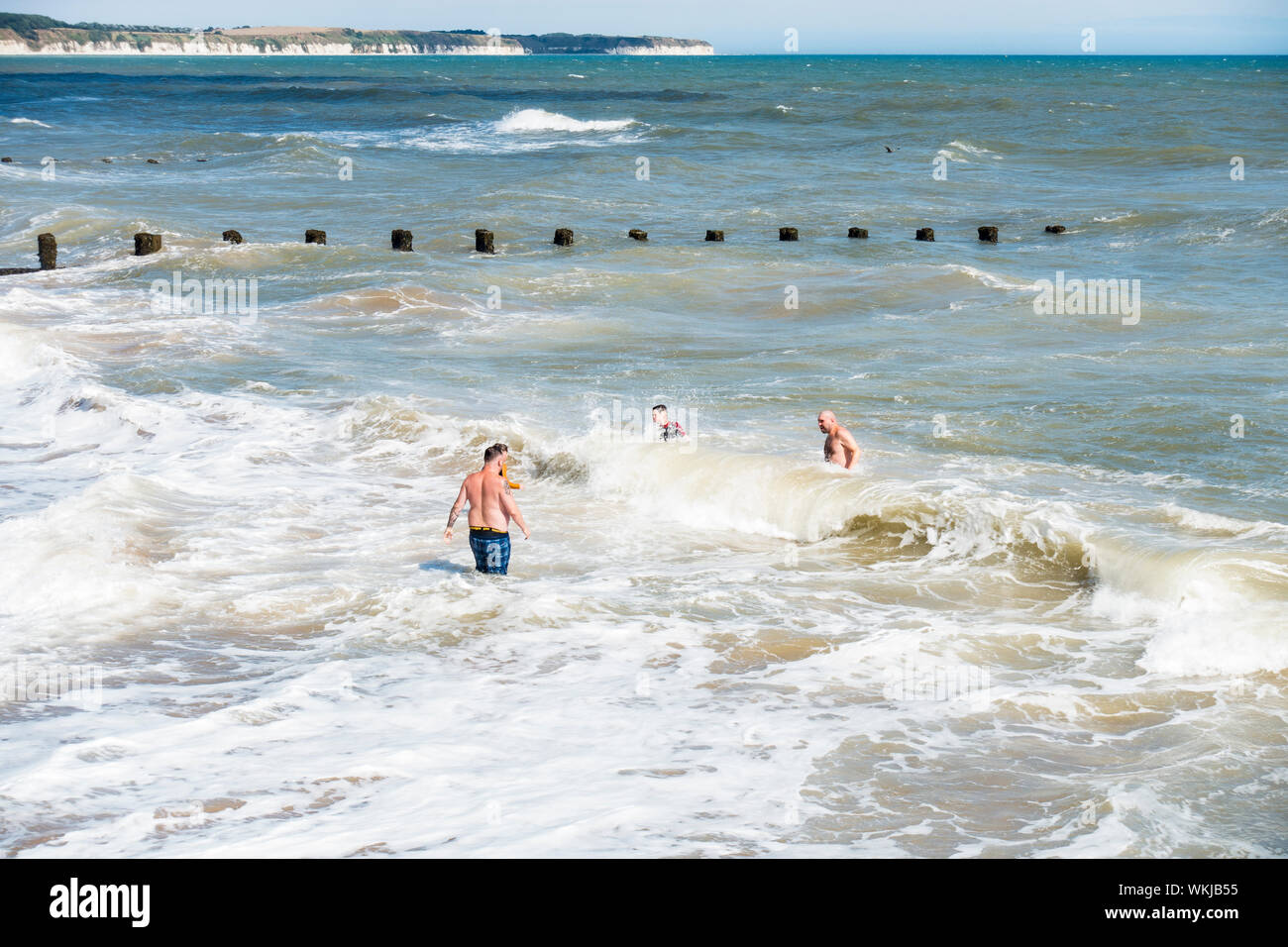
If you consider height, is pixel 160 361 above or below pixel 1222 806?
above

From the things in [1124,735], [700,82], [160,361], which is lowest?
[1124,735]

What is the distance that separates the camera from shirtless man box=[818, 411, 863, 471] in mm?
12383

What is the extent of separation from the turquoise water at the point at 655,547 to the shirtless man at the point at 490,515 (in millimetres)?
206

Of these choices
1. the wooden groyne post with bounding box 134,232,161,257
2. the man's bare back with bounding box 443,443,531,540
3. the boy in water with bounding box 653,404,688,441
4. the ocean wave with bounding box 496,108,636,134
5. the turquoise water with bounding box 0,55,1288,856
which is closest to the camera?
the turquoise water with bounding box 0,55,1288,856

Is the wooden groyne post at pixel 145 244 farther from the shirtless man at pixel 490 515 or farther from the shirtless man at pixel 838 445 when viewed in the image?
the shirtless man at pixel 490 515

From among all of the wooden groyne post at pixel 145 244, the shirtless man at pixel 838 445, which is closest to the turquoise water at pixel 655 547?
the shirtless man at pixel 838 445

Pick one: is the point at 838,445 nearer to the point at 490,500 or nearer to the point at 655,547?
the point at 655,547

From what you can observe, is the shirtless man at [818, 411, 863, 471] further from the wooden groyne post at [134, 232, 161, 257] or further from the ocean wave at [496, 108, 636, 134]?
the ocean wave at [496, 108, 636, 134]

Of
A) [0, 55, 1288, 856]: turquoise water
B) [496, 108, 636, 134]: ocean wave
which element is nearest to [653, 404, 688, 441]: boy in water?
[0, 55, 1288, 856]: turquoise water

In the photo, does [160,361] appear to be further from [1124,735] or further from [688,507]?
[1124,735]

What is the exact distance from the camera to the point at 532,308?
876 inches

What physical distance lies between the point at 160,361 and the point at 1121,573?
1338 centimetres

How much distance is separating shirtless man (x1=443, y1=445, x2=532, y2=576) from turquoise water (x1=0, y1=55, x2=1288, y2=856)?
0.68 ft
